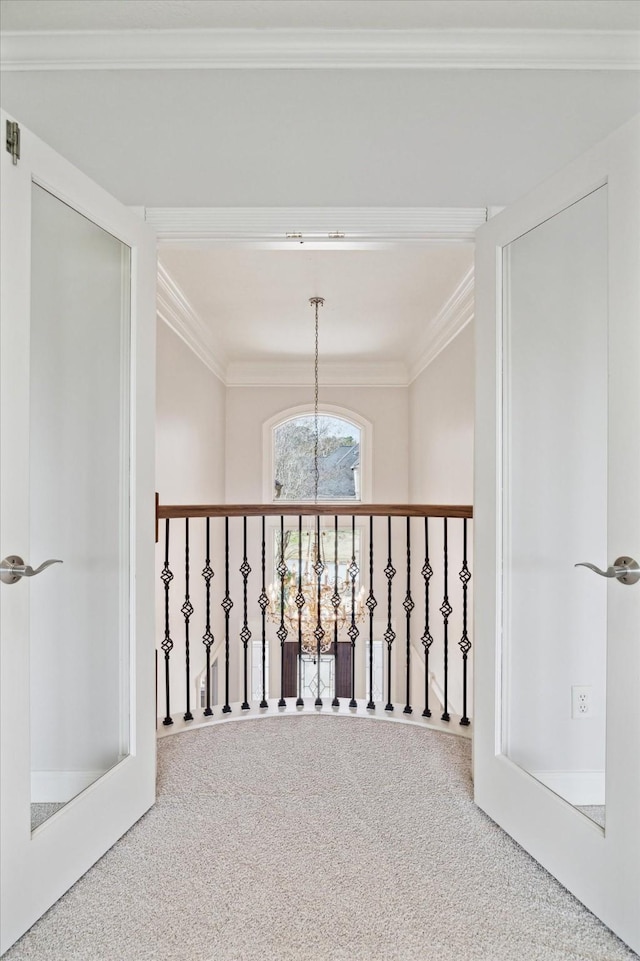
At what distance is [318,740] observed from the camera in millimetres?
2494

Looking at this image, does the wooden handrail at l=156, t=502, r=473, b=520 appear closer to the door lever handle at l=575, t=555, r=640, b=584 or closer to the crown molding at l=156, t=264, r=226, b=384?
the door lever handle at l=575, t=555, r=640, b=584

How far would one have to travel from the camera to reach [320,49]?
1.95 metres

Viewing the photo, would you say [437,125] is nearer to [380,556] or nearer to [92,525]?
[92,525]

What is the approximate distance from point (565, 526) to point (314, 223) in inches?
52.6

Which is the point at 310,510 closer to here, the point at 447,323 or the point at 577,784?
the point at 577,784

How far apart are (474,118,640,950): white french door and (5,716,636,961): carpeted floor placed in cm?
15

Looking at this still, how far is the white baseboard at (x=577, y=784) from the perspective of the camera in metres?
1.44

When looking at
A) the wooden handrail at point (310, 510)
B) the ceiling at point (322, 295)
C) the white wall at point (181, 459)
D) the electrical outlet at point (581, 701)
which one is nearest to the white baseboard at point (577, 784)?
the electrical outlet at point (581, 701)

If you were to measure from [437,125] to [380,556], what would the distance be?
18.1 feet

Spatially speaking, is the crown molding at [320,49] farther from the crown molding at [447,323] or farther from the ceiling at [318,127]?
the crown molding at [447,323]

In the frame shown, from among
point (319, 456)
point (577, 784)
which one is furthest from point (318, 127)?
point (319, 456)

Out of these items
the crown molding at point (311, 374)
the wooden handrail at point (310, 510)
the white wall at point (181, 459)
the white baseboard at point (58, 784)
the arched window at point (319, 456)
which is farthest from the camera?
the arched window at point (319, 456)

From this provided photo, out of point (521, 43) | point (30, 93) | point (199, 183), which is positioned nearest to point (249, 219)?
point (199, 183)

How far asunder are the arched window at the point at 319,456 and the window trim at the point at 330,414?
9 centimetres
